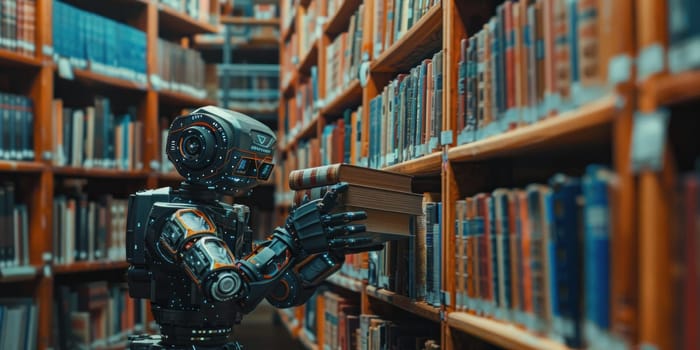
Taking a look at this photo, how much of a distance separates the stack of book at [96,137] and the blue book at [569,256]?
10.8 ft

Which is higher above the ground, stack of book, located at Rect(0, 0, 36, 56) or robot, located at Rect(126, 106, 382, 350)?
stack of book, located at Rect(0, 0, 36, 56)

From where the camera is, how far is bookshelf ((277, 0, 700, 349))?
104cm

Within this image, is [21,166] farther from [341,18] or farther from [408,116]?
[408,116]

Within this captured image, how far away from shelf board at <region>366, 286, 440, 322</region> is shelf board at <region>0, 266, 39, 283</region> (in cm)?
187

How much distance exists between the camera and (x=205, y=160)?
2254 mm

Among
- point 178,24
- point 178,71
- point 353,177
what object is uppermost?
point 178,24

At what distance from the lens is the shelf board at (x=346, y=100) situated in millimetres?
3160

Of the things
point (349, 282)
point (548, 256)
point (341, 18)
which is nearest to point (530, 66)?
point (548, 256)

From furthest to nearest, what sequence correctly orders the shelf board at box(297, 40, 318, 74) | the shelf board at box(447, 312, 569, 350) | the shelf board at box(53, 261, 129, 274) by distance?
the shelf board at box(297, 40, 318, 74), the shelf board at box(53, 261, 129, 274), the shelf board at box(447, 312, 569, 350)

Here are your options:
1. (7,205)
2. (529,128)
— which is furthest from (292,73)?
(529,128)

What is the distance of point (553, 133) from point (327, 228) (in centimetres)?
91

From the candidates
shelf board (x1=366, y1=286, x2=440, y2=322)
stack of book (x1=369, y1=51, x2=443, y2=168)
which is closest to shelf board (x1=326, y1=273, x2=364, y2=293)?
shelf board (x1=366, y1=286, x2=440, y2=322)

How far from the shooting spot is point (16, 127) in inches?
148

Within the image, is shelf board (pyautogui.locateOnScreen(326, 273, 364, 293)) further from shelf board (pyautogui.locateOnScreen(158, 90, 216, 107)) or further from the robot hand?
shelf board (pyautogui.locateOnScreen(158, 90, 216, 107))
